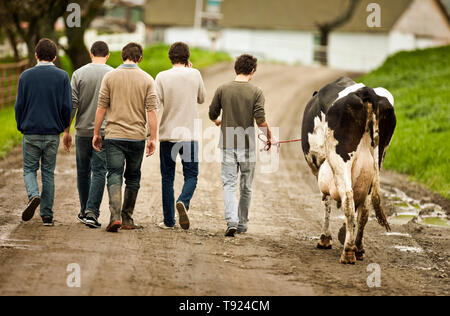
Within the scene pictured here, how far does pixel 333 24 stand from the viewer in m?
52.6

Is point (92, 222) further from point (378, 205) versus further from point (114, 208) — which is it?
point (378, 205)

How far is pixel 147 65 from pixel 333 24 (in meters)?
22.3

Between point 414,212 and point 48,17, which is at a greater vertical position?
point 48,17

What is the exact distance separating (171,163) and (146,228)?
32.0 inches

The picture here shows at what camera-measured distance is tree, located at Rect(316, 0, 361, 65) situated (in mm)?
52406

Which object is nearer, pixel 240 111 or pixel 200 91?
pixel 240 111

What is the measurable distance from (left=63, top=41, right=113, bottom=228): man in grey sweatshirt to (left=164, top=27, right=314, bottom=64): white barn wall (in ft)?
145

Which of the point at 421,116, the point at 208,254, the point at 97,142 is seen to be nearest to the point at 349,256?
the point at 208,254

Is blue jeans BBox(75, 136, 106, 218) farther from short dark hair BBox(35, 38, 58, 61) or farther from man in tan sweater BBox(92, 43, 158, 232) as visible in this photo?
short dark hair BBox(35, 38, 58, 61)

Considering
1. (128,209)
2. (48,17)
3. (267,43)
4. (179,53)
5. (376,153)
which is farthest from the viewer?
(267,43)

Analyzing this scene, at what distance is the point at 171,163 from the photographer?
29.2ft

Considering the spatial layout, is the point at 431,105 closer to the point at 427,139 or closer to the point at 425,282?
the point at 427,139

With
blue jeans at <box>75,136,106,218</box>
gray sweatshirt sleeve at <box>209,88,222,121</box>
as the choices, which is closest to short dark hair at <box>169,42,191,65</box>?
gray sweatshirt sleeve at <box>209,88,222,121</box>

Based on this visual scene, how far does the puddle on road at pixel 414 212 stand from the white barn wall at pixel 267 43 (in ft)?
132
